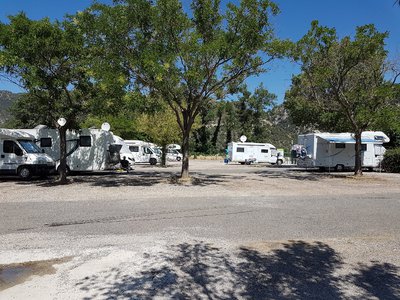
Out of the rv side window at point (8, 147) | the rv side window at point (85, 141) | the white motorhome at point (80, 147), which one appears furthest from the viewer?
the rv side window at point (85, 141)

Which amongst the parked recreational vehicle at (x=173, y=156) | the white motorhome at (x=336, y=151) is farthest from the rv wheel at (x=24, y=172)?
the parked recreational vehicle at (x=173, y=156)

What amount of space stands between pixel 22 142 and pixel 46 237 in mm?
14066

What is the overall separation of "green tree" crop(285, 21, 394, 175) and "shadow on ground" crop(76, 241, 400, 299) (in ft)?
45.4

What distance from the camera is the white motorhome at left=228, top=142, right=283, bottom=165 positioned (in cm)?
4097

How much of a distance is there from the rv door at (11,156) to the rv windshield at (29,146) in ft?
0.89

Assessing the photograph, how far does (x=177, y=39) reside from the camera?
16.5 metres

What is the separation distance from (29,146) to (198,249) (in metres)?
16.0

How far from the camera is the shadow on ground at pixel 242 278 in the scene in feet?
15.3

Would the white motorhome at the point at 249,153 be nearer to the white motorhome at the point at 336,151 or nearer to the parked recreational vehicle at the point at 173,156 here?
the parked recreational vehicle at the point at 173,156

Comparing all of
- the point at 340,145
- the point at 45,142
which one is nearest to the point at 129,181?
the point at 45,142

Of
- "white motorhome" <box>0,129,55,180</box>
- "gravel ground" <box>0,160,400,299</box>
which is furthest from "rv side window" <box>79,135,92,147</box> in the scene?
"gravel ground" <box>0,160,400,299</box>

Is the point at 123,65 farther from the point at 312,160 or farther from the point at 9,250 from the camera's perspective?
the point at 312,160

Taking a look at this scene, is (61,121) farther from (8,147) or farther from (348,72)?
(348,72)

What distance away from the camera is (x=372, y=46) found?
1933cm
